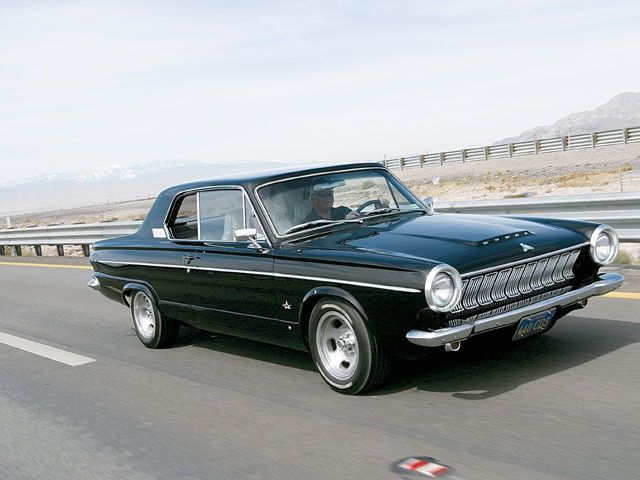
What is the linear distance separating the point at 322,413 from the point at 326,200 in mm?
1762

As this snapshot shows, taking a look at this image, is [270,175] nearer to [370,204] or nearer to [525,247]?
[370,204]

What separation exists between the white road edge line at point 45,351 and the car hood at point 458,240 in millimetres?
2846

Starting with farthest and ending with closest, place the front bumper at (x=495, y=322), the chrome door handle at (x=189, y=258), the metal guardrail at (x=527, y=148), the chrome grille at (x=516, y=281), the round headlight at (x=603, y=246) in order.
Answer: the metal guardrail at (x=527, y=148), the chrome door handle at (x=189, y=258), the round headlight at (x=603, y=246), the chrome grille at (x=516, y=281), the front bumper at (x=495, y=322)

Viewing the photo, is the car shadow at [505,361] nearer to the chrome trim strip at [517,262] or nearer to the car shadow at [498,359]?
the car shadow at [498,359]

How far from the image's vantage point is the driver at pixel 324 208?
6168 mm

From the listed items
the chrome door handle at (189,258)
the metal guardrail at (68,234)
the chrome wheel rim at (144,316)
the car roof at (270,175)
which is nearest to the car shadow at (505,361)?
the car roof at (270,175)

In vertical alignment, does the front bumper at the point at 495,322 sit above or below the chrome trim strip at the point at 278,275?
below

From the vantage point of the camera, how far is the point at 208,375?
21.2ft

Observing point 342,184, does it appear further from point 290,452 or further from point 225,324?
point 290,452

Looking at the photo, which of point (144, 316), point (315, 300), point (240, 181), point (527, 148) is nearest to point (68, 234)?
point (144, 316)

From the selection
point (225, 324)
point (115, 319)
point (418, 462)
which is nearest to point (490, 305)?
point (418, 462)

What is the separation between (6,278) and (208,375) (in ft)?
34.5

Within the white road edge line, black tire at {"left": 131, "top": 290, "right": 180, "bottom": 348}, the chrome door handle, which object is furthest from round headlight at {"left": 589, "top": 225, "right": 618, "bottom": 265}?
the white road edge line

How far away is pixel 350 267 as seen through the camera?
518cm
